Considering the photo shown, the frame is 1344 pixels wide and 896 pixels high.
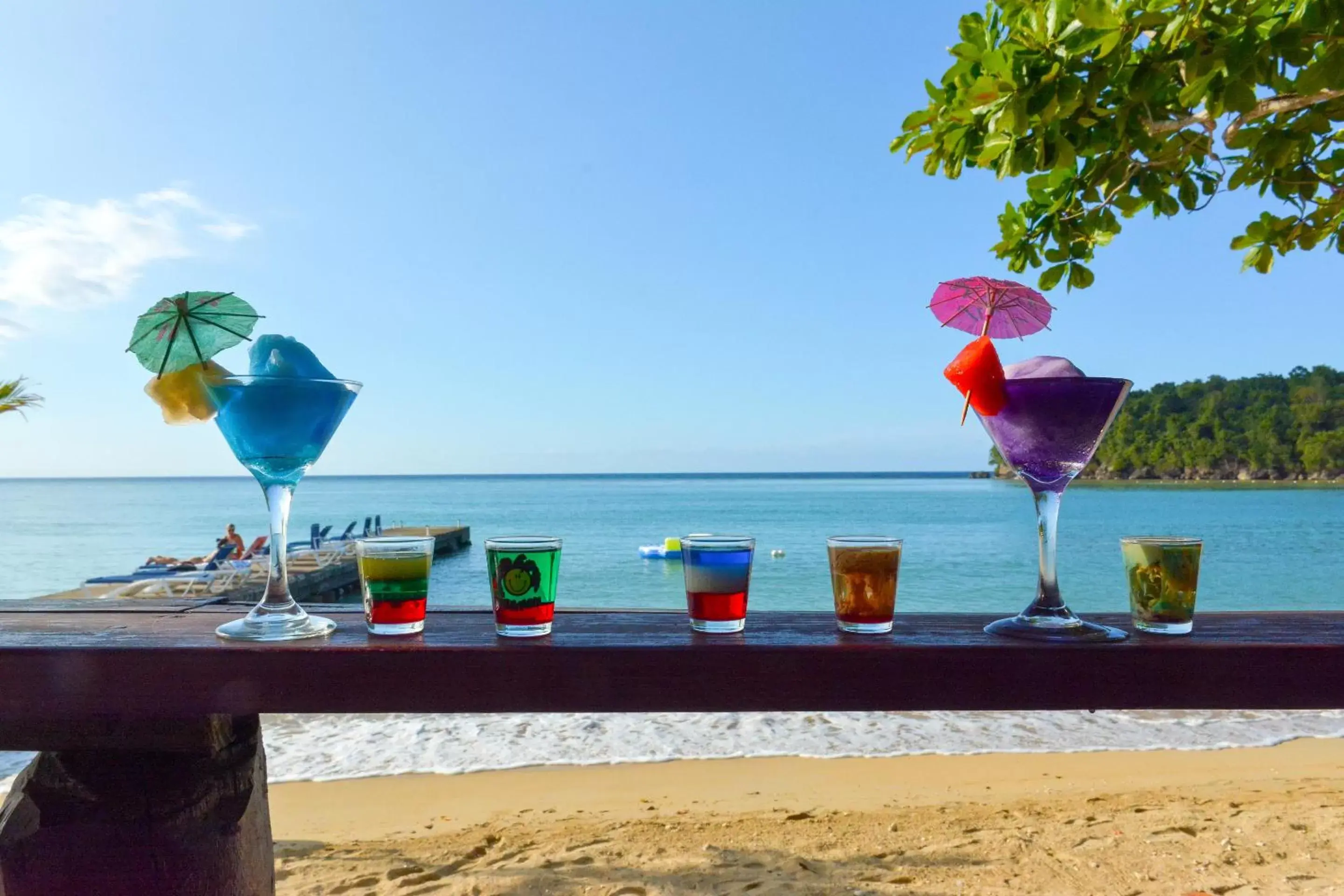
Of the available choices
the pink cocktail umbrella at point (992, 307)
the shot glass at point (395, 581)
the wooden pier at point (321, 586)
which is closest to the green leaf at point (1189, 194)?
the pink cocktail umbrella at point (992, 307)

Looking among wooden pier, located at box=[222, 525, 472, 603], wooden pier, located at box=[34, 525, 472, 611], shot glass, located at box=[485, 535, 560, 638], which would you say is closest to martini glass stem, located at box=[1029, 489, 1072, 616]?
shot glass, located at box=[485, 535, 560, 638]

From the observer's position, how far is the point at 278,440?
143 cm

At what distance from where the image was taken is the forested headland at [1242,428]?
61000 mm

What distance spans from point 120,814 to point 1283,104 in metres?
2.92

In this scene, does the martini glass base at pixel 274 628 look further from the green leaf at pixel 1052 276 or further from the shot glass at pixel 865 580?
the green leaf at pixel 1052 276

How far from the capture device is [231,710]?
1330 millimetres

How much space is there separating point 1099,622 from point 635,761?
5.17m

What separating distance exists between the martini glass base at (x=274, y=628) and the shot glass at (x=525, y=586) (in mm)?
283

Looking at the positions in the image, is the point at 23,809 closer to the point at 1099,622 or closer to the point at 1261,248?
the point at 1099,622

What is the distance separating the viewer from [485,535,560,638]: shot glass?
1.39 metres

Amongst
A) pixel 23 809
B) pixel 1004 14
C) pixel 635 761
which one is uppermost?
pixel 1004 14

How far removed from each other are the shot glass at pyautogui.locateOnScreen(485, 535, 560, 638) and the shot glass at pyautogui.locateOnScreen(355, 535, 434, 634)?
107 mm

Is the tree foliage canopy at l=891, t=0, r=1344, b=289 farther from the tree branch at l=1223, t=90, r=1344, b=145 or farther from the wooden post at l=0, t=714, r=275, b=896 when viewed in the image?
the wooden post at l=0, t=714, r=275, b=896

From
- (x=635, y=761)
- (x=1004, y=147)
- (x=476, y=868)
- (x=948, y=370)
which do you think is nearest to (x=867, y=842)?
(x=476, y=868)
